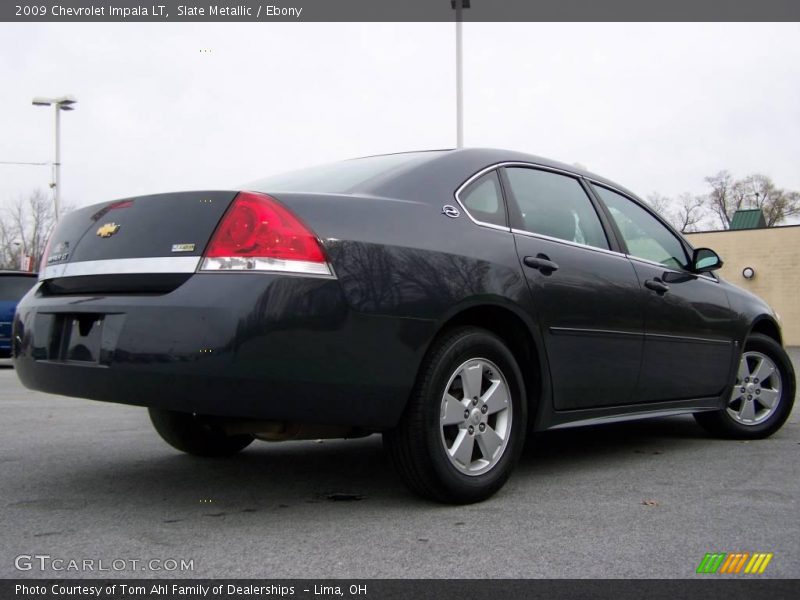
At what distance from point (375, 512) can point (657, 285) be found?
2.23 m

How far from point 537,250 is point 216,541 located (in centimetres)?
195

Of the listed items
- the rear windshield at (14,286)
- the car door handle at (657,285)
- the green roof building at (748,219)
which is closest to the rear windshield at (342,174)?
the car door handle at (657,285)

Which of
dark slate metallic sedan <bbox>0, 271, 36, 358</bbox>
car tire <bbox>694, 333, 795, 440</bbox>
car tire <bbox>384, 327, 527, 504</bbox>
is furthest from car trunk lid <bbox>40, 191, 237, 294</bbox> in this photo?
dark slate metallic sedan <bbox>0, 271, 36, 358</bbox>

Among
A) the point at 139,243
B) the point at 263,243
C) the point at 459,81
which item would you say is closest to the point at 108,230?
the point at 139,243

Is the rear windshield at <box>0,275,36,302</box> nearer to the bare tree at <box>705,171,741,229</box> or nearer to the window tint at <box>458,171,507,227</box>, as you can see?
the window tint at <box>458,171,507,227</box>

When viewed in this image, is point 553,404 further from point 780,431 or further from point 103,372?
point 780,431

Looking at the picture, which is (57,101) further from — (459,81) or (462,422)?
(462,422)

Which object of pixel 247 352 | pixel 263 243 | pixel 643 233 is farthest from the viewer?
pixel 643 233

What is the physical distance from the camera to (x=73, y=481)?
4051 mm

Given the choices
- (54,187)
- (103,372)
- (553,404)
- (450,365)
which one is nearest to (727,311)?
(553,404)

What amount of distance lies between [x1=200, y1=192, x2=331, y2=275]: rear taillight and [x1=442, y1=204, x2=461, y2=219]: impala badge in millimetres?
728

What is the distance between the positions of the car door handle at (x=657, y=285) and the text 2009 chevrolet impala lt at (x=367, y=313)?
117 millimetres

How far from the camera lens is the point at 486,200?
395cm

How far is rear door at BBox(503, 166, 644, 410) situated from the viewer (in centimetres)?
400
